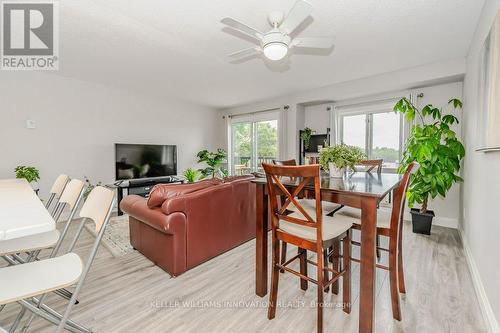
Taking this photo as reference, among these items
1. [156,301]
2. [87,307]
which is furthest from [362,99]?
[87,307]

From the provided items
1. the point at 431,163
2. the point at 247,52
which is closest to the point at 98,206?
the point at 247,52

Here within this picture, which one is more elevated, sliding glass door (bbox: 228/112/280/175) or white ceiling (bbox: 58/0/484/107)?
white ceiling (bbox: 58/0/484/107)

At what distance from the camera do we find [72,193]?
177cm

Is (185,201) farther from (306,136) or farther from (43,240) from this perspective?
(306,136)

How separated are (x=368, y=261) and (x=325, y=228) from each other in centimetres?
30

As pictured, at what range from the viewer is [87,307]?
1.76 metres

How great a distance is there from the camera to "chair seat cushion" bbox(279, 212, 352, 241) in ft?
4.86

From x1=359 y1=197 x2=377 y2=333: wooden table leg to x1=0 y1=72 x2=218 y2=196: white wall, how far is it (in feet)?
15.6

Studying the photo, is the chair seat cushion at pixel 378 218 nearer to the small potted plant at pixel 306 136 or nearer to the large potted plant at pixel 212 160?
the small potted plant at pixel 306 136

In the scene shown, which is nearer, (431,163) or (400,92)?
(431,163)

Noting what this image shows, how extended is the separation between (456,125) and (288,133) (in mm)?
2851

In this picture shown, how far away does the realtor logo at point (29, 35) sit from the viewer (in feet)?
7.22

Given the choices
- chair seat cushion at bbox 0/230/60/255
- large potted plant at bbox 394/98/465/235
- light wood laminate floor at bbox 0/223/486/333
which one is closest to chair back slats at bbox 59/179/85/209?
chair seat cushion at bbox 0/230/60/255

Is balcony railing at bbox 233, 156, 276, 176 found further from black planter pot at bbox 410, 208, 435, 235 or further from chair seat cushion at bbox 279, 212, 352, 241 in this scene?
chair seat cushion at bbox 279, 212, 352, 241
